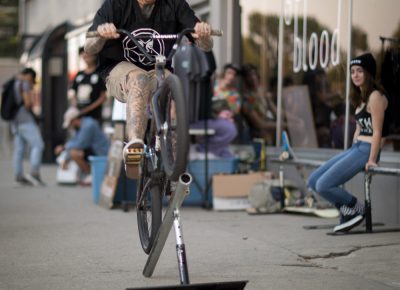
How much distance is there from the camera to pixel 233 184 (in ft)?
34.0

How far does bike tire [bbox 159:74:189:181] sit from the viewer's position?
511 cm

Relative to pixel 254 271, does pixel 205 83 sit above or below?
above

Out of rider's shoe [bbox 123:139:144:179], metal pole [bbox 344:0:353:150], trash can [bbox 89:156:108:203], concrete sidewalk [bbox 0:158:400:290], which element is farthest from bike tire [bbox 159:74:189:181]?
trash can [bbox 89:156:108:203]

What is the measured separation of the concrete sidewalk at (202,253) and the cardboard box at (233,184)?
291 mm

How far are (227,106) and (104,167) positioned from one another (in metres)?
1.69

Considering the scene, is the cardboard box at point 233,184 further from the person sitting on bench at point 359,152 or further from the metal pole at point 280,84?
the person sitting on bench at point 359,152

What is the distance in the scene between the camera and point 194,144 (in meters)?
11.0

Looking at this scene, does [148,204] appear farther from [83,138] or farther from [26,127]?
[26,127]

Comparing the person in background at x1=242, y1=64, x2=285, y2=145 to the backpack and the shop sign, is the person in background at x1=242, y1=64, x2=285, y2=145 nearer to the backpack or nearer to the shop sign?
the shop sign

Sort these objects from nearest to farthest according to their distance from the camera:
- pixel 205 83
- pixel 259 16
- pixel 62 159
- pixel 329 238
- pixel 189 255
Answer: pixel 189 255 → pixel 329 238 → pixel 205 83 → pixel 259 16 → pixel 62 159

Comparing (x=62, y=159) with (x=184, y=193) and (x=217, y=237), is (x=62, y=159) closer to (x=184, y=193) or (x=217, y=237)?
(x=217, y=237)

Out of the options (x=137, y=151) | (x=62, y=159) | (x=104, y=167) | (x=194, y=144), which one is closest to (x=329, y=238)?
(x=137, y=151)

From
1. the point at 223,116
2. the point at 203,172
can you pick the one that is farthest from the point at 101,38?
the point at 223,116

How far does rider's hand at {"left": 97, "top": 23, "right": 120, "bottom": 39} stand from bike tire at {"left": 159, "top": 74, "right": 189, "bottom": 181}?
511 mm
